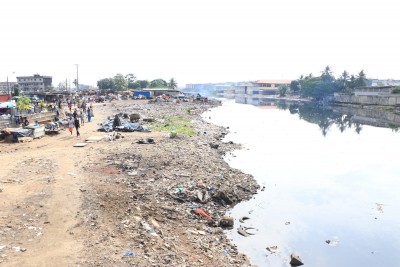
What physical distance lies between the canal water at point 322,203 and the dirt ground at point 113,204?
1.60m

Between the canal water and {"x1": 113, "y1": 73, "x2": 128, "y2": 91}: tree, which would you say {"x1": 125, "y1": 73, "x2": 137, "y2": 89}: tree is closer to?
{"x1": 113, "y1": 73, "x2": 128, "y2": 91}: tree

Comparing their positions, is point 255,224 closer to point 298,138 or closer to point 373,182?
point 373,182

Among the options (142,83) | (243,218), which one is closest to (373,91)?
(243,218)

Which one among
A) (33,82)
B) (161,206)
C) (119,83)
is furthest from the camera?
(33,82)

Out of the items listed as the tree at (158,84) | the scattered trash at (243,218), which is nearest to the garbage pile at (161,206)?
the scattered trash at (243,218)

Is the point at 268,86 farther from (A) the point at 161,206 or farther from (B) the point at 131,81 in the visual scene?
(A) the point at 161,206

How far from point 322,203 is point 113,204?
11.7 metres

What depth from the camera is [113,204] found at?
11.6 meters

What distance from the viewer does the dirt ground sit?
8555 millimetres

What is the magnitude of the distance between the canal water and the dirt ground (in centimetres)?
160

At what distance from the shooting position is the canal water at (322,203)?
12562 mm

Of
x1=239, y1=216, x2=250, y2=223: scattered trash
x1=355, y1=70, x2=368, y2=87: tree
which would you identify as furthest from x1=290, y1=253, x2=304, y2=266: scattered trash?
x1=355, y1=70, x2=368, y2=87: tree

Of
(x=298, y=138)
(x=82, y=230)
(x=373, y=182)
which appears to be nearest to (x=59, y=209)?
(x=82, y=230)

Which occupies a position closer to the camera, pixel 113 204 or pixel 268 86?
pixel 113 204
